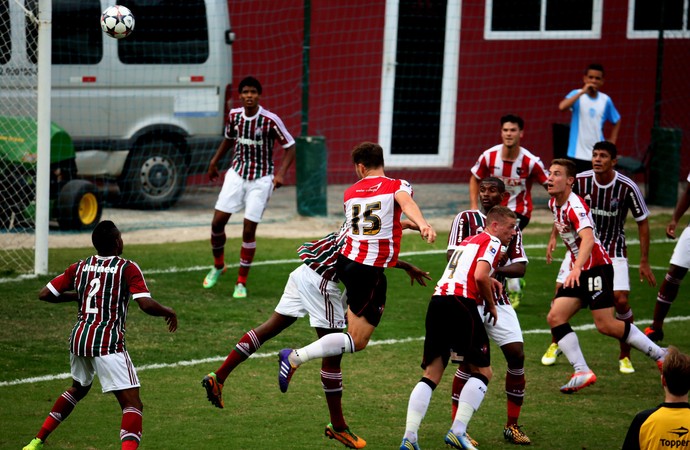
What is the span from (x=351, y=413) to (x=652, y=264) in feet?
22.5

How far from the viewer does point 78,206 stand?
14.1 metres

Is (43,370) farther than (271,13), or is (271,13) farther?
(271,13)

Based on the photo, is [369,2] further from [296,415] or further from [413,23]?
[296,415]

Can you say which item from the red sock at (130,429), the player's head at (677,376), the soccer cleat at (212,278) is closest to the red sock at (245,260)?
the soccer cleat at (212,278)

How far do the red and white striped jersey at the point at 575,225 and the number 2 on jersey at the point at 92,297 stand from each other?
3681mm

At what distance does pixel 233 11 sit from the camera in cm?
1728

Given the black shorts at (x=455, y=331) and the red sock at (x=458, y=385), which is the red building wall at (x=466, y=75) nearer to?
the red sock at (x=458, y=385)

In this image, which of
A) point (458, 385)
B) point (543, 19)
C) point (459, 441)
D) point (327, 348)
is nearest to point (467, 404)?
point (459, 441)

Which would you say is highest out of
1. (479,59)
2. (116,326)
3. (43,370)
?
(479,59)

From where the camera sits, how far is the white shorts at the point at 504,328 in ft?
23.3

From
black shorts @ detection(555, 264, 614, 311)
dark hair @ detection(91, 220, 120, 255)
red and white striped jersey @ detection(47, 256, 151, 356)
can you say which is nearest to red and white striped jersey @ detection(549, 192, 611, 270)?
black shorts @ detection(555, 264, 614, 311)

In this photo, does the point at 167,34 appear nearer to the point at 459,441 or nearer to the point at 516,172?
the point at 516,172

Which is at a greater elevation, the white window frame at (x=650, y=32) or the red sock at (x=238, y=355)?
the white window frame at (x=650, y=32)

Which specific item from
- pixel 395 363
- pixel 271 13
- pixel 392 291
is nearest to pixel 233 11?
pixel 271 13
